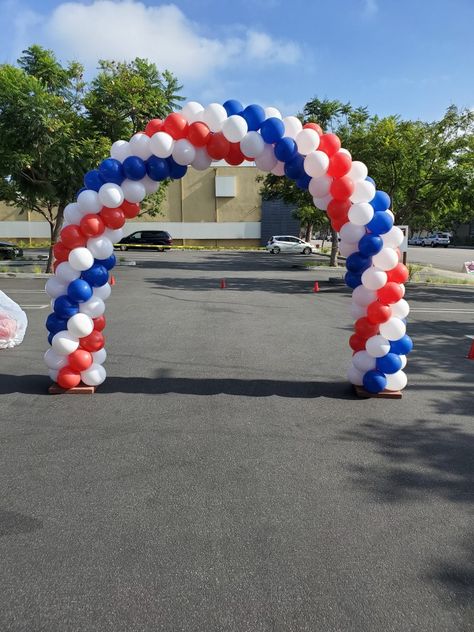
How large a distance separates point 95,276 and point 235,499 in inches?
138

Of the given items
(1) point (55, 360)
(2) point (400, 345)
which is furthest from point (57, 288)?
(2) point (400, 345)

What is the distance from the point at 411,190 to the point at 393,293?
14.9m

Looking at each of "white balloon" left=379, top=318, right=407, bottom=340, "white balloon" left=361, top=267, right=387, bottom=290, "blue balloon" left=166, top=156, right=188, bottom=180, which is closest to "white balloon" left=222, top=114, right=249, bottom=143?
"blue balloon" left=166, top=156, right=188, bottom=180

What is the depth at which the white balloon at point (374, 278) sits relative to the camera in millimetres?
5688

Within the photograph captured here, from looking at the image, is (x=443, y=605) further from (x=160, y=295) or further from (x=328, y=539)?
(x=160, y=295)

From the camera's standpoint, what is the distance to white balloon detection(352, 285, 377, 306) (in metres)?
5.90

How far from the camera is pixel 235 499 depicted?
372 cm

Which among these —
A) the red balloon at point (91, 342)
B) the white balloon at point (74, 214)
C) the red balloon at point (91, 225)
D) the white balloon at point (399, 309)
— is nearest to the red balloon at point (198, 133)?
the red balloon at point (91, 225)

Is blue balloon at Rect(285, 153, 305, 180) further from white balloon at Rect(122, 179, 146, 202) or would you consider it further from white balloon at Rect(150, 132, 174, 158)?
white balloon at Rect(122, 179, 146, 202)

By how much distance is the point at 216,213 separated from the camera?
48.4 metres

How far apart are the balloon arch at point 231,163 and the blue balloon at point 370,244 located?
1cm

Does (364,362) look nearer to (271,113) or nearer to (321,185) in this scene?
(321,185)

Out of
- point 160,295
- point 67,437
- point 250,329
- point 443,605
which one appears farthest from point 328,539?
point 160,295

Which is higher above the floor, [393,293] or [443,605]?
[393,293]
